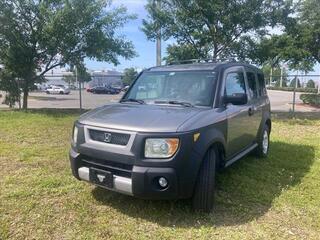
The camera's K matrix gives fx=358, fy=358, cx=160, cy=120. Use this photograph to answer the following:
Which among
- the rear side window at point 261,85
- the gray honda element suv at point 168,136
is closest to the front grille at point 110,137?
the gray honda element suv at point 168,136

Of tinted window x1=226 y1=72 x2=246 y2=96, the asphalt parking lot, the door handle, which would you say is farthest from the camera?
the asphalt parking lot

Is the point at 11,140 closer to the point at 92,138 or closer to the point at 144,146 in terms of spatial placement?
the point at 92,138

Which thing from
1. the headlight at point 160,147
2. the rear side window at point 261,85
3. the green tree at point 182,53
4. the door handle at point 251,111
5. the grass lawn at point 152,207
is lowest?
the grass lawn at point 152,207

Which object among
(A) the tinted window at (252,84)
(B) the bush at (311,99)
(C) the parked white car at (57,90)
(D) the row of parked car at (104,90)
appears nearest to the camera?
(A) the tinted window at (252,84)

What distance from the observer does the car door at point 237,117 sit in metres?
4.98

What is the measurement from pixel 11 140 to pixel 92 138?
4.54 m

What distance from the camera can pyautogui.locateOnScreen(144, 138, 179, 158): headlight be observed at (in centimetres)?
375

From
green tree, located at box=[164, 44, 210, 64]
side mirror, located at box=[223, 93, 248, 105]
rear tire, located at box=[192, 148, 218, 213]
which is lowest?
rear tire, located at box=[192, 148, 218, 213]

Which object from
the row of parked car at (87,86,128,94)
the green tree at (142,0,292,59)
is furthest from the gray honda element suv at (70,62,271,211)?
the row of parked car at (87,86,128,94)

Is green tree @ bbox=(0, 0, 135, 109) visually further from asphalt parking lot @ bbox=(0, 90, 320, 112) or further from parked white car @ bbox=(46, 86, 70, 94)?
parked white car @ bbox=(46, 86, 70, 94)

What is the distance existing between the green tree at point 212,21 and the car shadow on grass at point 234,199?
8259mm

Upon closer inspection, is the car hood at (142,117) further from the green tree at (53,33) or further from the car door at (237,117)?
the green tree at (53,33)

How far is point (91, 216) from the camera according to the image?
13.5 feet

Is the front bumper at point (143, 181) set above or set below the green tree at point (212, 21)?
below
